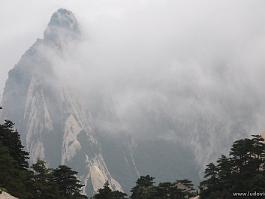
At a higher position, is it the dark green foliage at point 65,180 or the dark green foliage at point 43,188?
the dark green foliage at point 65,180

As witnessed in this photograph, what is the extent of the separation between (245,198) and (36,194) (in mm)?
30026

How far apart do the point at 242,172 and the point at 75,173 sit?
27.2 meters

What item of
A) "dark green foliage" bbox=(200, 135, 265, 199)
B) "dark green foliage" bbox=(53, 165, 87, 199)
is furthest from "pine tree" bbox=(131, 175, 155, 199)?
"dark green foliage" bbox=(53, 165, 87, 199)

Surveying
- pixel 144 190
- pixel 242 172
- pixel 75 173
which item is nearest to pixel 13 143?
pixel 75 173

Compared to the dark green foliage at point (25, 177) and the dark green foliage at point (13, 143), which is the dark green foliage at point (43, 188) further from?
the dark green foliage at point (13, 143)

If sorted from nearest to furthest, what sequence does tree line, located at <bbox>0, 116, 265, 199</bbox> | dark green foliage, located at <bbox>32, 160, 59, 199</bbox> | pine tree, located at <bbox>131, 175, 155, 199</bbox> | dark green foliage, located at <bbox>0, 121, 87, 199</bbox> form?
dark green foliage, located at <bbox>0, 121, 87, 199</bbox> → tree line, located at <bbox>0, 116, 265, 199</bbox> → dark green foliage, located at <bbox>32, 160, 59, 199</bbox> → pine tree, located at <bbox>131, 175, 155, 199</bbox>

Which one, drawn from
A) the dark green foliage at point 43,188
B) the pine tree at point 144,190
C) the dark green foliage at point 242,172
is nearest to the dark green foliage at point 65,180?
the dark green foliage at point 43,188

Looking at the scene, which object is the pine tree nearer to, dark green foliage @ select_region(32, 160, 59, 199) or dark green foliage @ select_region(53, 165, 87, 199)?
dark green foliage @ select_region(53, 165, 87, 199)

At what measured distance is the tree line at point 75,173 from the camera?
224ft

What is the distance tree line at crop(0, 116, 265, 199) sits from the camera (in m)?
68.2

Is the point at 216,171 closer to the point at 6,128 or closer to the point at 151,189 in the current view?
the point at 151,189

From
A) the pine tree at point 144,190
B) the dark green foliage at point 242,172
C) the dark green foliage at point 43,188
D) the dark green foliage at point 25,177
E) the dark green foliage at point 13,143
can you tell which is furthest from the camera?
the pine tree at point 144,190

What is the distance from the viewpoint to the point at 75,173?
3602 inches

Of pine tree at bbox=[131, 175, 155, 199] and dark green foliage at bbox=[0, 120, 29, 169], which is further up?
pine tree at bbox=[131, 175, 155, 199]
